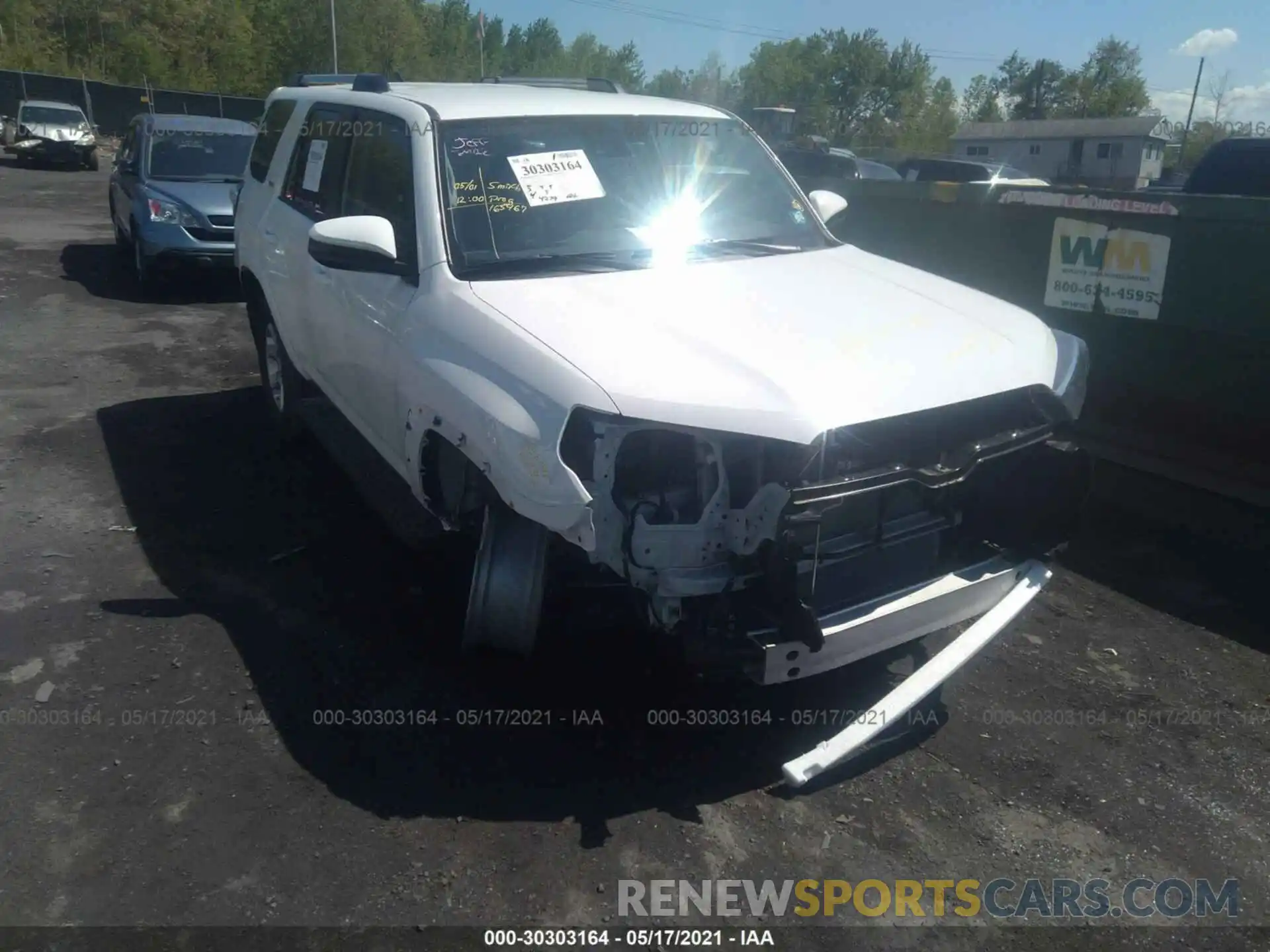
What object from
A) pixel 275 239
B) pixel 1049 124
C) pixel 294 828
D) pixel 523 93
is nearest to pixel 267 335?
pixel 275 239

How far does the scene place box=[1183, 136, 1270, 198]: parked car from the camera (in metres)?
7.76

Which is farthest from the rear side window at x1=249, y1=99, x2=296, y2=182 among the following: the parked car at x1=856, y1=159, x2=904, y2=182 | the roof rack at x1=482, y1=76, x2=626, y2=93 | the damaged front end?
the parked car at x1=856, y1=159, x2=904, y2=182

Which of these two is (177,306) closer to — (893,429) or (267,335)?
(267,335)

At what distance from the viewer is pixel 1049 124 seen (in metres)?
66.4

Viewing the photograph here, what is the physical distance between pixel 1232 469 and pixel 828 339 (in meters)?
3.42

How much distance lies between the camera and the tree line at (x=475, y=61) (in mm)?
57344

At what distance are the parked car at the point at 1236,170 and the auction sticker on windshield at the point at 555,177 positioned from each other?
570 centimetres

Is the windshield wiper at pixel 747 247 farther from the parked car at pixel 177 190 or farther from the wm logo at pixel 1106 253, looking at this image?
the parked car at pixel 177 190

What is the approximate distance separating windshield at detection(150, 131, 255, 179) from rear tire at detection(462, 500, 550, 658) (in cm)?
985

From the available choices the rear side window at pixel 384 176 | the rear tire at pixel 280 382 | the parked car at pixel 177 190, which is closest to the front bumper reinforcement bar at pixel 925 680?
the rear side window at pixel 384 176

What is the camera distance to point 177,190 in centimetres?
1120

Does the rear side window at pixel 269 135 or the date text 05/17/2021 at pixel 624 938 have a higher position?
the rear side window at pixel 269 135

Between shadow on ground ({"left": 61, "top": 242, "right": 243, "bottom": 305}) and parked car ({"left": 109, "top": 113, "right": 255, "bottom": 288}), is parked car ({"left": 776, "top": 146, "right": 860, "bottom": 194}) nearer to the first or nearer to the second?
parked car ({"left": 109, "top": 113, "right": 255, "bottom": 288})

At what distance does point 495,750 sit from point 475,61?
3944 inches
